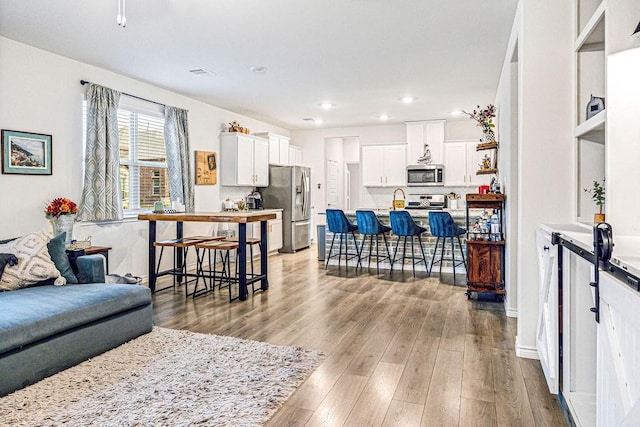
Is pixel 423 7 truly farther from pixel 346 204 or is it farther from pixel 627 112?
pixel 346 204

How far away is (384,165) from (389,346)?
5987 mm

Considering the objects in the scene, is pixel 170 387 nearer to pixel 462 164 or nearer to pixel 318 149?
pixel 462 164

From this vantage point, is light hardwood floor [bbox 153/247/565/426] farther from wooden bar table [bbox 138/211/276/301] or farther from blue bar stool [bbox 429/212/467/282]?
blue bar stool [bbox 429/212/467/282]

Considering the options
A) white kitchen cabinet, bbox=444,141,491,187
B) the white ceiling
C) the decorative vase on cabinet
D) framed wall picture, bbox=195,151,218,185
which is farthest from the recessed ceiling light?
white kitchen cabinet, bbox=444,141,491,187

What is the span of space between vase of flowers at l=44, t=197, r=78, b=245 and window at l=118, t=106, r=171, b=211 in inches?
44.2

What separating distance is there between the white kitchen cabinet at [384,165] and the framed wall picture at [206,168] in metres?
3.41

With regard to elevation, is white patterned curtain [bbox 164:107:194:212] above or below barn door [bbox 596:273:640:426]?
above

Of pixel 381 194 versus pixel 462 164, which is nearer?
pixel 462 164

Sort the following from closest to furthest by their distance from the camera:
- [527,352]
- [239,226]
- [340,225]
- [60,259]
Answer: [527,352] → [60,259] → [239,226] → [340,225]

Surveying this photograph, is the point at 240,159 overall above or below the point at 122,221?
above

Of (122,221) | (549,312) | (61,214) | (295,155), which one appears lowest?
(549,312)

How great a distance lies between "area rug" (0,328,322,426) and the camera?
2.10 m

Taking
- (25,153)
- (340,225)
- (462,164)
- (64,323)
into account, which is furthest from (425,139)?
A: (64,323)

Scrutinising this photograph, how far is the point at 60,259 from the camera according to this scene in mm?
3387
